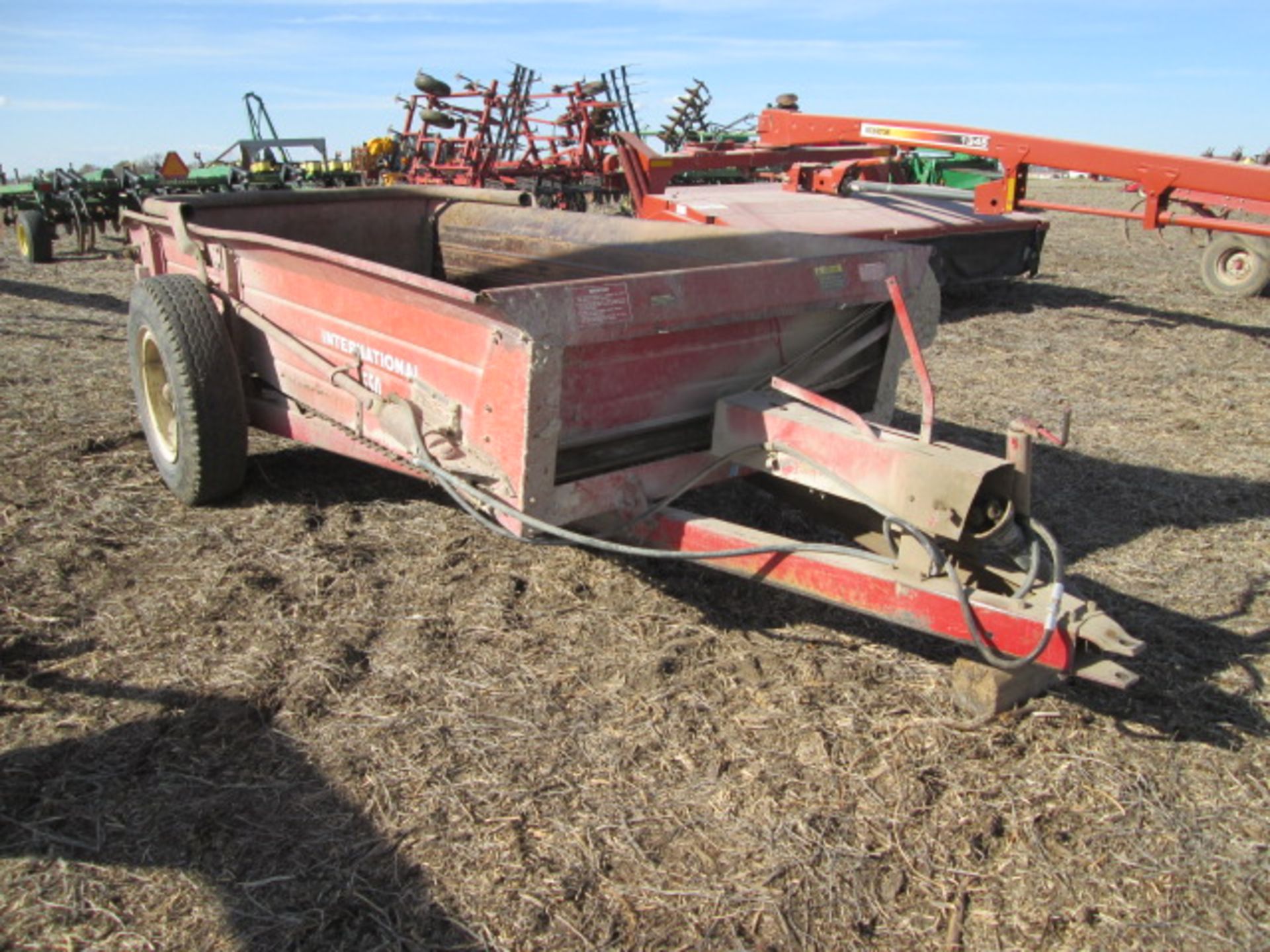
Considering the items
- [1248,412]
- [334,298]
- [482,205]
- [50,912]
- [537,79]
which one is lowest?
[50,912]

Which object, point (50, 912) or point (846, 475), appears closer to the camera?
point (50, 912)

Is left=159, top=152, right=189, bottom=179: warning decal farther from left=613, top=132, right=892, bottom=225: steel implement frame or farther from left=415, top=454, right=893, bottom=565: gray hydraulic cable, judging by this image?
left=415, top=454, right=893, bottom=565: gray hydraulic cable

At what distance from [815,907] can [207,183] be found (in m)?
12.6

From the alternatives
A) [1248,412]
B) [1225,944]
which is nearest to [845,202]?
[1248,412]

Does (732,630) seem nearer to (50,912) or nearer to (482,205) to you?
(50,912)

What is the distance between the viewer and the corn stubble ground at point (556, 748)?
7.16ft

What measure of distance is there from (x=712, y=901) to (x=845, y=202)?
24.2ft

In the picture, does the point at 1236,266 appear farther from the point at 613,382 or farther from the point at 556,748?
the point at 556,748

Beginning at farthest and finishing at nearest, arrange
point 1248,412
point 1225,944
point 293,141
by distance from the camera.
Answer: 1. point 293,141
2. point 1248,412
3. point 1225,944

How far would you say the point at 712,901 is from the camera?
2.20 meters

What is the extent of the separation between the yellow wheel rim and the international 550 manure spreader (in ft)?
0.04

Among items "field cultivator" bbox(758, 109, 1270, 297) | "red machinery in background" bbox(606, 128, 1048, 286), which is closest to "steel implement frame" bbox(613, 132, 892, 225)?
"red machinery in background" bbox(606, 128, 1048, 286)

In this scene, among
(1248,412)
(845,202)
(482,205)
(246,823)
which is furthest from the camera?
(845,202)

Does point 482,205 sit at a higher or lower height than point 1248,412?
higher
